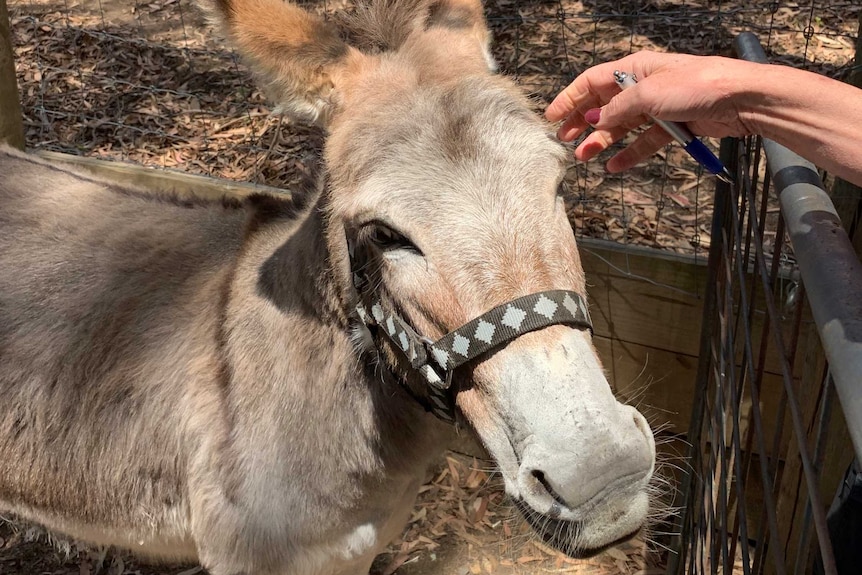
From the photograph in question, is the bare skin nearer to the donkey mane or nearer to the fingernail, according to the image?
the fingernail

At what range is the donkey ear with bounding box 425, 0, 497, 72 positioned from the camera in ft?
7.13

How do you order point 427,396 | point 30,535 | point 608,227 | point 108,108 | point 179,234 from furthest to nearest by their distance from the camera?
point 108,108 < point 608,227 < point 30,535 < point 179,234 < point 427,396

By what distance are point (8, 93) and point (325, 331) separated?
9.63 ft

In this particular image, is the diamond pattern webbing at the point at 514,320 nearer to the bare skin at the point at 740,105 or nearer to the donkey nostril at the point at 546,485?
the donkey nostril at the point at 546,485

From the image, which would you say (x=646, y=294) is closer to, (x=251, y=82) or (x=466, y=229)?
(x=466, y=229)

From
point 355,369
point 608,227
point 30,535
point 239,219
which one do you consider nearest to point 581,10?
point 608,227

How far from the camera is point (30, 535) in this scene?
333 cm

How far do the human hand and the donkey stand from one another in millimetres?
206

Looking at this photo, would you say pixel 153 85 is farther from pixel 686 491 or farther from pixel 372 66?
pixel 686 491

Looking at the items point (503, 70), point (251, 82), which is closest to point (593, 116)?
point (503, 70)

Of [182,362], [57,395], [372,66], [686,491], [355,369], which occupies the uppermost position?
[372,66]

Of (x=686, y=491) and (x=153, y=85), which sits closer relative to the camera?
(x=686, y=491)

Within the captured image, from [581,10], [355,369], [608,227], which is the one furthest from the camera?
[581,10]

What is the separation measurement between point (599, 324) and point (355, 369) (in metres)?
1.62
